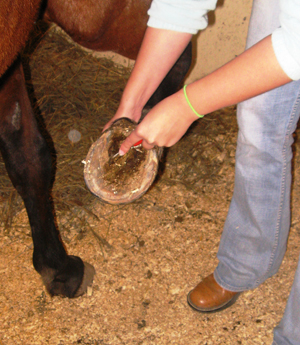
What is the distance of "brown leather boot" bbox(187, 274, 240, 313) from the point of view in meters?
1.39

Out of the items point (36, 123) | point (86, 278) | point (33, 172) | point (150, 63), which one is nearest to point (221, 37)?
point (150, 63)

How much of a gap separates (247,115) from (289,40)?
403 mm

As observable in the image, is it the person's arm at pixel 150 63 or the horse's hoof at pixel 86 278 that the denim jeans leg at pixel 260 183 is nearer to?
the person's arm at pixel 150 63

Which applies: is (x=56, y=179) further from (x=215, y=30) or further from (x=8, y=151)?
(x=215, y=30)

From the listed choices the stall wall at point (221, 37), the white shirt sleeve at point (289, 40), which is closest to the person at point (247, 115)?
the white shirt sleeve at point (289, 40)

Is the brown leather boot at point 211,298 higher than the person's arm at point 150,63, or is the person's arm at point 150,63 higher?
the person's arm at point 150,63

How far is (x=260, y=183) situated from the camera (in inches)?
44.7

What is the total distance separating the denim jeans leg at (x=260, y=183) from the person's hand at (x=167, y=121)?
295mm

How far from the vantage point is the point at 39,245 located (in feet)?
4.54

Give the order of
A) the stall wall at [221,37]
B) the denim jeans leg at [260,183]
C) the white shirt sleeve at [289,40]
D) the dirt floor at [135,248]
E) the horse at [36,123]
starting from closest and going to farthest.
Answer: the white shirt sleeve at [289,40] < the denim jeans leg at [260,183] < the horse at [36,123] < the dirt floor at [135,248] < the stall wall at [221,37]

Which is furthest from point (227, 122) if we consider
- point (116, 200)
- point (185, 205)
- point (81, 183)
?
point (116, 200)

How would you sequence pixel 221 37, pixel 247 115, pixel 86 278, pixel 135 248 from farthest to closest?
pixel 221 37 → pixel 135 248 → pixel 86 278 → pixel 247 115

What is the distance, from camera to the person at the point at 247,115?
71 centimetres

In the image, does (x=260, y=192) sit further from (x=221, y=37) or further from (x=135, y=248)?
(x=221, y=37)
